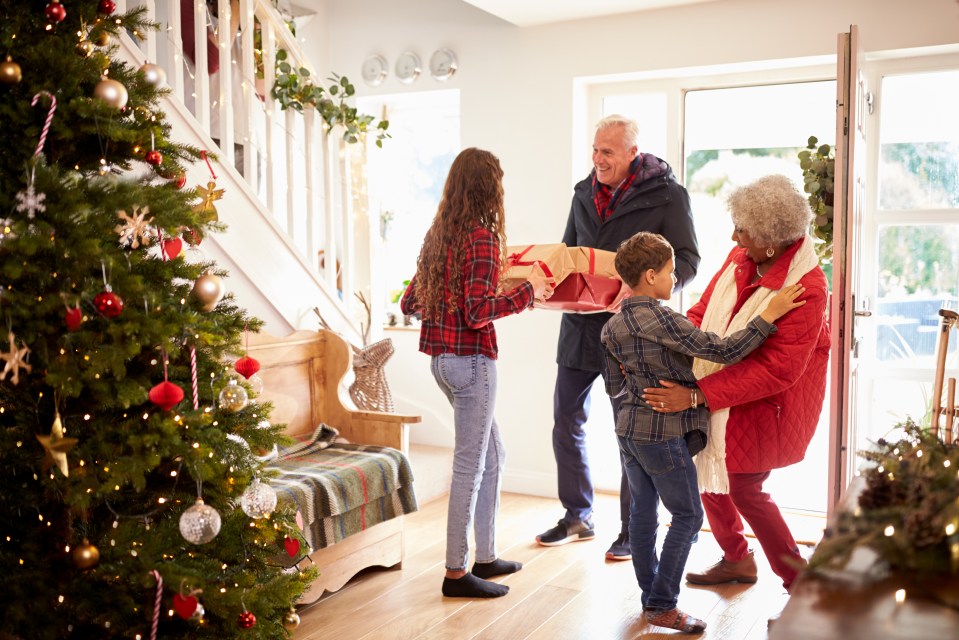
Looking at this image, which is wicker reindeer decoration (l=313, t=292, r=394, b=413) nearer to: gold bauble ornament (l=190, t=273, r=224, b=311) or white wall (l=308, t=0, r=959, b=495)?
white wall (l=308, t=0, r=959, b=495)

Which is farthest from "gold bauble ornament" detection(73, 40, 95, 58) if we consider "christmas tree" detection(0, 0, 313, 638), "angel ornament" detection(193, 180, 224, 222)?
"angel ornament" detection(193, 180, 224, 222)

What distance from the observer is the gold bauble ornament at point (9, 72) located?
181 cm

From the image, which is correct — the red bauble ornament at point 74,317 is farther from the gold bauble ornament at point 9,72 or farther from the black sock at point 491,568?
the black sock at point 491,568

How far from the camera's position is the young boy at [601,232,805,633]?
2.60 meters

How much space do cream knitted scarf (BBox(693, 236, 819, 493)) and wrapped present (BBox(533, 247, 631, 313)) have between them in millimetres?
378

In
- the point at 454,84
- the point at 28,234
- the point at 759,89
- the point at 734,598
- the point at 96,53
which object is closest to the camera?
the point at 28,234

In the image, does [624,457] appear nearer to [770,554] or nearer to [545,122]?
[770,554]

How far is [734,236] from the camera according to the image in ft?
9.32

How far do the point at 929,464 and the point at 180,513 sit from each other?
1.58 m

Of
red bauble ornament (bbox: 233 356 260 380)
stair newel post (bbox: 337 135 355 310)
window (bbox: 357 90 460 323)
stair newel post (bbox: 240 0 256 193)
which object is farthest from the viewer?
window (bbox: 357 90 460 323)

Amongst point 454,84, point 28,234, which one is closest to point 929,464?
point 28,234

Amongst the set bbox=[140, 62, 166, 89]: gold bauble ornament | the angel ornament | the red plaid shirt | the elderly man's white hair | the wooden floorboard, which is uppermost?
the elderly man's white hair

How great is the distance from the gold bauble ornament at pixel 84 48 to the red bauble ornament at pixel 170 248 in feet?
1.44

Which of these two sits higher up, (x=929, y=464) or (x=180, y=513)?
(x=929, y=464)
